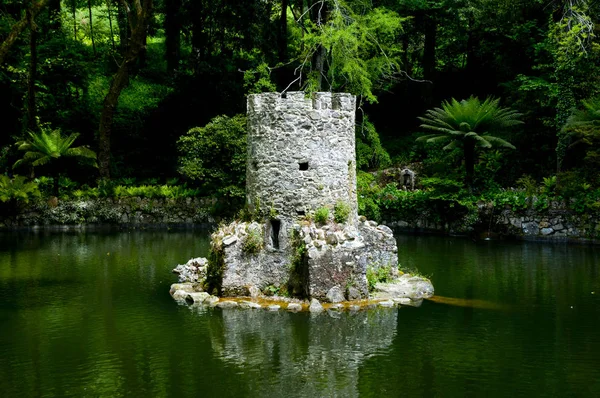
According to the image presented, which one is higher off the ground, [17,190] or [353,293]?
[17,190]

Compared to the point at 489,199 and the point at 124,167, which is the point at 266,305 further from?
the point at 124,167

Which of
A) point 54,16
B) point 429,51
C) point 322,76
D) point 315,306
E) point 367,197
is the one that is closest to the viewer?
point 315,306

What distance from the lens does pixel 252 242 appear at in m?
13.3

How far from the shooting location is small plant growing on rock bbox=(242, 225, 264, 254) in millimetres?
13281

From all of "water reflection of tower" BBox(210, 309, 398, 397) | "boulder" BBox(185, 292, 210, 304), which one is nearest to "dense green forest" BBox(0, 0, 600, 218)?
"boulder" BBox(185, 292, 210, 304)

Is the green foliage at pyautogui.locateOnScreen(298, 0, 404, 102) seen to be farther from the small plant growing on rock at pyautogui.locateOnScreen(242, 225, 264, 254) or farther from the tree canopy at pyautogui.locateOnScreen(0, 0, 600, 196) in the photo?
the small plant growing on rock at pyautogui.locateOnScreen(242, 225, 264, 254)

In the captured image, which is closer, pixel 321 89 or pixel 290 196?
pixel 290 196

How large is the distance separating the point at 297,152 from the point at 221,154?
11602 mm

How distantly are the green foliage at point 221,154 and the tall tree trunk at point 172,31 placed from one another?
35.9 feet

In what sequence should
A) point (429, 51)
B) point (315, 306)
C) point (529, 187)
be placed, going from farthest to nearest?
point (429, 51) → point (529, 187) → point (315, 306)

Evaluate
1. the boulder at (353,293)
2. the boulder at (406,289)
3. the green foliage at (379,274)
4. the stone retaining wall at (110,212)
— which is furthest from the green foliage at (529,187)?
the boulder at (353,293)

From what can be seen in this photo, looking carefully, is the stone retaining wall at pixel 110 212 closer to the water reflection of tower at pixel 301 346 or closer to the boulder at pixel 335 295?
the boulder at pixel 335 295

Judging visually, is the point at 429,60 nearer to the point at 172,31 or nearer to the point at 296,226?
the point at 172,31

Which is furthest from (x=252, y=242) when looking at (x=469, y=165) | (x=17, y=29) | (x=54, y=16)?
(x=54, y=16)
